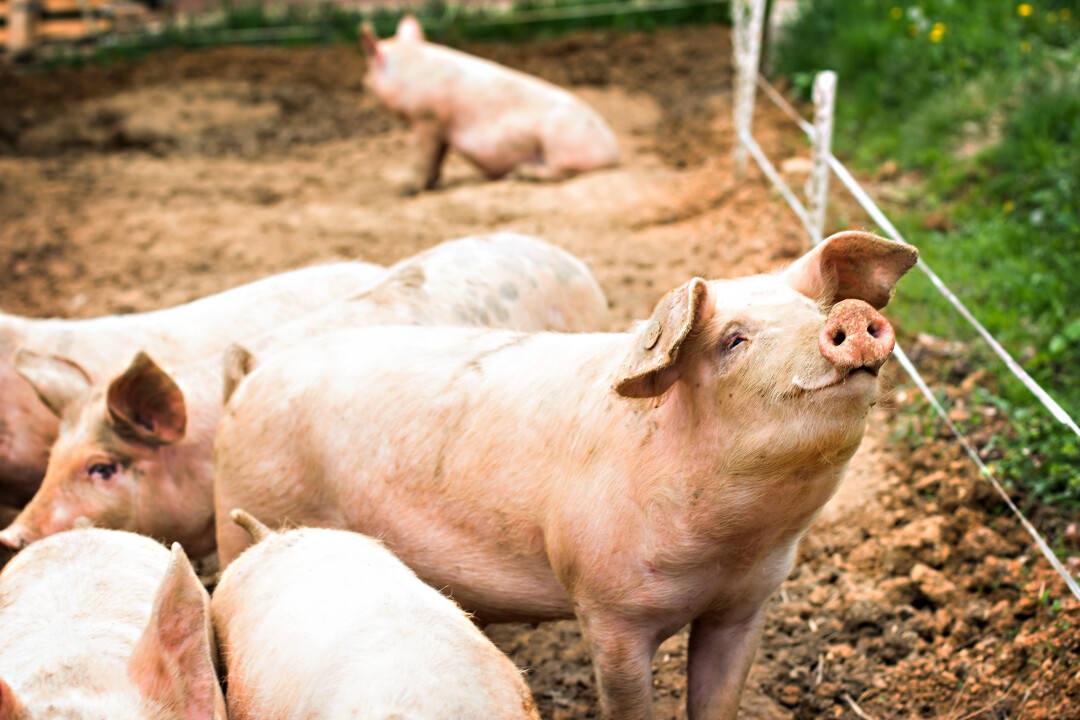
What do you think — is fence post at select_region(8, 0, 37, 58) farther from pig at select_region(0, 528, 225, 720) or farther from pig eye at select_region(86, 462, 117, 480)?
pig at select_region(0, 528, 225, 720)

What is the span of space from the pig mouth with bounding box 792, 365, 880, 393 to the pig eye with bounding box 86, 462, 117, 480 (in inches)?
104

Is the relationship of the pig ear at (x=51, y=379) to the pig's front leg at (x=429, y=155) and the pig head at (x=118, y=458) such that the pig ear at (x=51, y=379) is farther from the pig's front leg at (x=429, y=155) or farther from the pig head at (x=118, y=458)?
the pig's front leg at (x=429, y=155)

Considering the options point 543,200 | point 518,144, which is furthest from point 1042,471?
point 518,144

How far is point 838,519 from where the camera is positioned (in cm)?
437

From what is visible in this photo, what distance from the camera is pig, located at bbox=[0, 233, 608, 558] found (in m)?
3.80

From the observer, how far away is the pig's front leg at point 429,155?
922 cm

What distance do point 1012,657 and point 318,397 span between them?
7.82ft

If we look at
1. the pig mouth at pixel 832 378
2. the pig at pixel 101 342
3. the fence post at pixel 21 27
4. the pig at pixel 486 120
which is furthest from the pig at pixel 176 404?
the fence post at pixel 21 27

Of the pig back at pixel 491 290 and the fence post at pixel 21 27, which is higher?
the pig back at pixel 491 290

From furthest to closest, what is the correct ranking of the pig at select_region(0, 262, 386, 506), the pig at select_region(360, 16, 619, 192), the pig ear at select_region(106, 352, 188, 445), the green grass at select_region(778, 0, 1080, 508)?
1. the pig at select_region(360, 16, 619, 192)
2. the green grass at select_region(778, 0, 1080, 508)
3. the pig at select_region(0, 262, 386, 506)
4. the pig ear at select_region(106, 352, 188, 445)

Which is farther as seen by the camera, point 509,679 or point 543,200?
point 543,200

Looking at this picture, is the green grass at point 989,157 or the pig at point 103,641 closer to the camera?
the pig at point 103,641

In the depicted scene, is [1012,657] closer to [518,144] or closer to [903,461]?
[903,461]

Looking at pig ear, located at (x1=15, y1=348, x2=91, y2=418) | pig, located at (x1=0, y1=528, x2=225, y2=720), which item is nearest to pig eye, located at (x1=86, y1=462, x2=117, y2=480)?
pig ear, located at (x1=15, y1=348, x2=91, y2=418)
